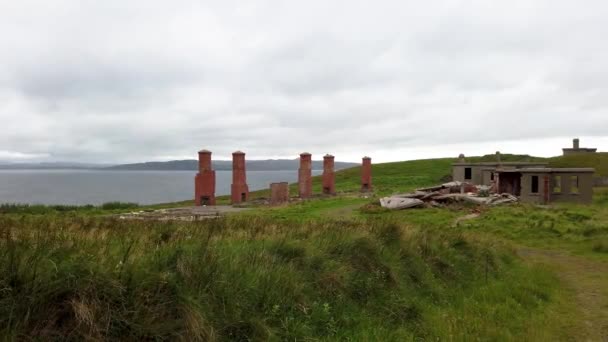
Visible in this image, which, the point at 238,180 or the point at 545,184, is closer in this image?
the point at 238,180

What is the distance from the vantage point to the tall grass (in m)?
4.25

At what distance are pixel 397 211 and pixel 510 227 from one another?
23.3 feet

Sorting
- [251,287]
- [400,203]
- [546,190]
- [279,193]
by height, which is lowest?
[400,203]

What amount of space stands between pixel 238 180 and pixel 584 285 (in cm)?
2275

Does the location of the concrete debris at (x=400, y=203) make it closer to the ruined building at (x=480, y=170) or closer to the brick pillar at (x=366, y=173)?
the brick pillar at (x=366, y=173)

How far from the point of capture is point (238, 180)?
29875mm

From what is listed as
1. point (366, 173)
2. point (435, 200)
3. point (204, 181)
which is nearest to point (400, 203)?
point (435, 200)

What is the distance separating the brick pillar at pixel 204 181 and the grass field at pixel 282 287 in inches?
713

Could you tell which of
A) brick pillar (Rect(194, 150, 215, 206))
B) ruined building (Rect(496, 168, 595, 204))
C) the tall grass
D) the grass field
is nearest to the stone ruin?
brick pillar (Rect(194, 150, 215, 206))

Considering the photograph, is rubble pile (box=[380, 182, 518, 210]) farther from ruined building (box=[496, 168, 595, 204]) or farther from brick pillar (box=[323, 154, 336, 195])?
brick pillar (box=[323, 154, 336, 195])

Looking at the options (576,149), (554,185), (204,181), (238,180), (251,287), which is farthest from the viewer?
(576,149)

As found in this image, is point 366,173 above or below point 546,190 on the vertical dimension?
above

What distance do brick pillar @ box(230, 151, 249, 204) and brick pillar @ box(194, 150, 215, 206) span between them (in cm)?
172

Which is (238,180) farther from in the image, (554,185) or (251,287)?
(251,287)
